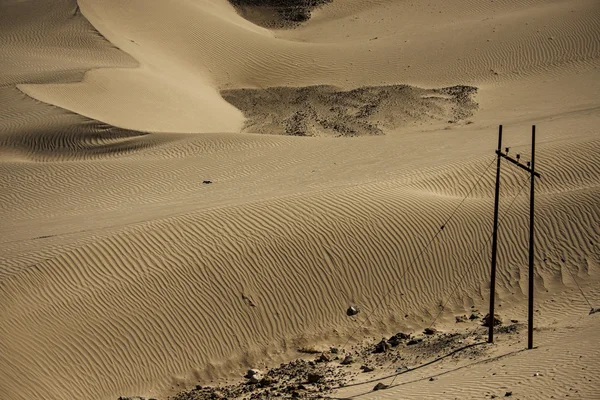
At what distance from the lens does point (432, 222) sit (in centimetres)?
1747

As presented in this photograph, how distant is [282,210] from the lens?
703 inches

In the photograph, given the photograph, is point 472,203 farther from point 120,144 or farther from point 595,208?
point 120,144

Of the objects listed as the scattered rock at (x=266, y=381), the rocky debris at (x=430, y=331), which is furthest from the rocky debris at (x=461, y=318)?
the scattered rock at (x=266, y=381)

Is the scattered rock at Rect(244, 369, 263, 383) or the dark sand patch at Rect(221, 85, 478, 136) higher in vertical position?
the dark sand patch at Rect(221, 85, 478, 136)

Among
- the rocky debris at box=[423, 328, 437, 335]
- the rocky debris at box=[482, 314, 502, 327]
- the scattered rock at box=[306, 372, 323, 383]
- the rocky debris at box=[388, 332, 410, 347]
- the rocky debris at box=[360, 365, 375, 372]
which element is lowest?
the scattered rock at box=[306, 372, 323, 383]

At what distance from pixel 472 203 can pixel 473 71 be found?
576 inches

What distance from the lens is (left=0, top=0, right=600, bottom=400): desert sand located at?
47.3 feet

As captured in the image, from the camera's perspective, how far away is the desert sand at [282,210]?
47.3ft

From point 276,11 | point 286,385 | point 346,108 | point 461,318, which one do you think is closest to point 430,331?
point 461,318

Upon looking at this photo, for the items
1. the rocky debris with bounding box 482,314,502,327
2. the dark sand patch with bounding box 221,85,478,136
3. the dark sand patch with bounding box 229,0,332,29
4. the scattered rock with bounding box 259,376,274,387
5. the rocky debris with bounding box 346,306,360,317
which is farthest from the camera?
the dark sand patch with bounding box 229,0,332,29

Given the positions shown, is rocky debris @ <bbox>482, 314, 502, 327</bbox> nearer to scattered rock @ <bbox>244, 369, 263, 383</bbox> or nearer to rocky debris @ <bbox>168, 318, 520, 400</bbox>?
rocky debris @ <bbox>168, 318, 520, 400</bbox>

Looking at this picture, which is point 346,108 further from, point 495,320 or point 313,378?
point 313,378

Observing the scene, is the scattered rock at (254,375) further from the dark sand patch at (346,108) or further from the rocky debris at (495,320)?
the dark sand patch at (346,108)

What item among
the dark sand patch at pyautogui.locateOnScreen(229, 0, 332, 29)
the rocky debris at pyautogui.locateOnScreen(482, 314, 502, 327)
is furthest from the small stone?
the dark sand patch at pyautogui.locateOnScreen(229, 0, 332, 29)
